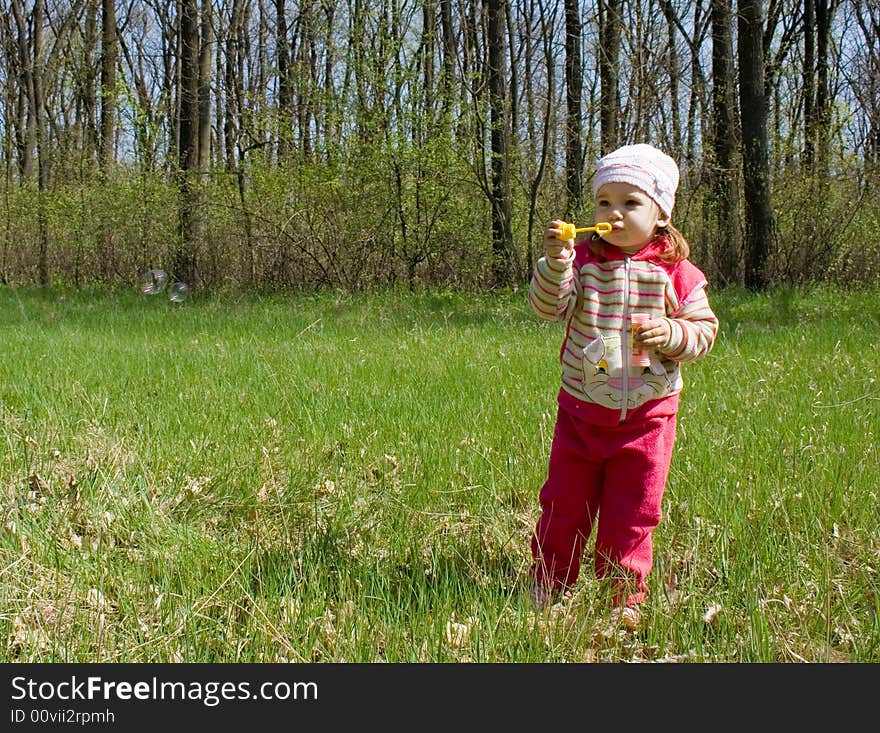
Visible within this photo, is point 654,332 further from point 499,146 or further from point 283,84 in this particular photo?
point 283,84

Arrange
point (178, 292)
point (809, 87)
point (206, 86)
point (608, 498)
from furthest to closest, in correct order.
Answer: point (809, 87), point (206, 86), point (178, 292), point (608, 498)

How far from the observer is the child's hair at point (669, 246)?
7.80ft

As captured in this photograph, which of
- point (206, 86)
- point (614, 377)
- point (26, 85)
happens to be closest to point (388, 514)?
point (614, 377)

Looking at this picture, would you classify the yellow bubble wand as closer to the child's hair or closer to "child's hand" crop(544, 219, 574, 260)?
"child's hand" crop(544, 219, 574, 260)

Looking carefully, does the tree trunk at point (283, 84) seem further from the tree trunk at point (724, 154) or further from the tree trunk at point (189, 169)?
the tree trunk at point (724, 154)

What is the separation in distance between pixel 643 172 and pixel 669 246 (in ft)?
0.79

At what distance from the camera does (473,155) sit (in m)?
14.2

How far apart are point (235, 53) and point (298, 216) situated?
1013cm

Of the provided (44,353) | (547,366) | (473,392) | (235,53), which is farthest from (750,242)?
(235,53)

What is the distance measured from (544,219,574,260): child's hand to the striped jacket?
3 centimetres

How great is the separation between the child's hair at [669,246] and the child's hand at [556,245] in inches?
8.4

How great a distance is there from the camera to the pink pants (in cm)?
236

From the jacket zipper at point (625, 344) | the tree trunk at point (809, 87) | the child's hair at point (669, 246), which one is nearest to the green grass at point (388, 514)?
the jacket zipper at point (625, 344)

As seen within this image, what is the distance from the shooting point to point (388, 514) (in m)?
3.12
